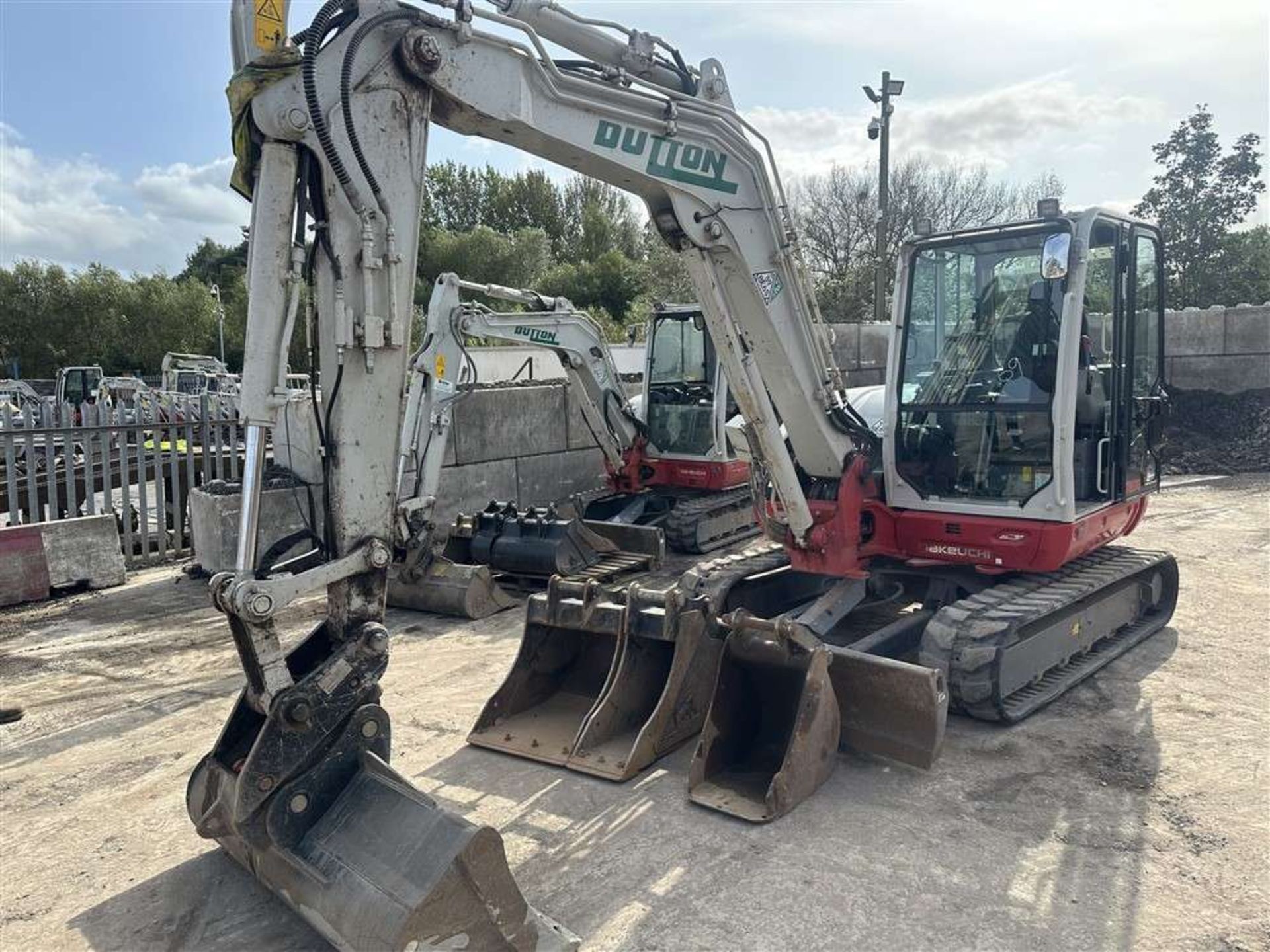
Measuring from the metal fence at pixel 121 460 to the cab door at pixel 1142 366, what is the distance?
25.2 feet

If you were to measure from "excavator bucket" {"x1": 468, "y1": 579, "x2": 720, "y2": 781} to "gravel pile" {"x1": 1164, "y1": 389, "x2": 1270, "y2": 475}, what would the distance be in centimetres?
1125

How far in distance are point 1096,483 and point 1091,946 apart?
313 cm

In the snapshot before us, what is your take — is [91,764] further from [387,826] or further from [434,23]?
[434,23]

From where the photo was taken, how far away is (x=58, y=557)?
25.6 feet

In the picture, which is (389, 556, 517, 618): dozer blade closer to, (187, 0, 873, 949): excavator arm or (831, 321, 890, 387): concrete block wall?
(187, 0, 873, 949): excavator arm

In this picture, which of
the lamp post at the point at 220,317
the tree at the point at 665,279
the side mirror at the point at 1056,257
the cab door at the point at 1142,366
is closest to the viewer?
the side mirror at the point at 1056,257

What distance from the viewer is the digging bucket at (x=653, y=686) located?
14.2 ft

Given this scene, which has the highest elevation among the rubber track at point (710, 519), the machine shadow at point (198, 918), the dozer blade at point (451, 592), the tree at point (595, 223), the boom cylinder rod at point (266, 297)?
the tree at point (595, 223)

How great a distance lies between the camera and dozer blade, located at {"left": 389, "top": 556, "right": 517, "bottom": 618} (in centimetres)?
697

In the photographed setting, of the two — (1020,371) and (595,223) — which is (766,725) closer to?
(1020,371)

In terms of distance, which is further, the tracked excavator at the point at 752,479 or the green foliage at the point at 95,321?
the green foliage at the point at 95,321

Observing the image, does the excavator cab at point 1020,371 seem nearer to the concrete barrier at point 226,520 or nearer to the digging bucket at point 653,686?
the digging bucket at point 653,686

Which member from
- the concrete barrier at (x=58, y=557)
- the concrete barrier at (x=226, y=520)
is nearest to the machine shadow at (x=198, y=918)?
the concrete barrier at (x=226, y=520)

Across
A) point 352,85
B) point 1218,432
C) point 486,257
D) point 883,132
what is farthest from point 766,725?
point 486,257
